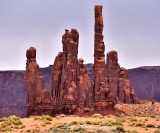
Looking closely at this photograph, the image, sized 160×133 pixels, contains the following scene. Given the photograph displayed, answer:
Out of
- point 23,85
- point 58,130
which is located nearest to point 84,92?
point 58,130

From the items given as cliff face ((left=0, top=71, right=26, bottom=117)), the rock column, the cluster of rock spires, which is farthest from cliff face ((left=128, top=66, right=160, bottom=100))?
the rock column

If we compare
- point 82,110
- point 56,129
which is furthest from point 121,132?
point 82,110

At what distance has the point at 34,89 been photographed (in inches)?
2921

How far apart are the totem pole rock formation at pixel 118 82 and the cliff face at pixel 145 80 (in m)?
77.9

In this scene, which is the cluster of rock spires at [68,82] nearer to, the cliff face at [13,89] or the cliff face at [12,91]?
the cliff face at [12,91]

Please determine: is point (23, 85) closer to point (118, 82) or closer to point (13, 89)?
point (13, 89)

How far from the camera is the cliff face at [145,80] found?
7156 inches

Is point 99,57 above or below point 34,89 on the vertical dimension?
above

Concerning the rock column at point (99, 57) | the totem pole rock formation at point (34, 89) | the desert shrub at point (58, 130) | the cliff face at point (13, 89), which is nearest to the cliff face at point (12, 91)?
the cliff face at point (13, 89)

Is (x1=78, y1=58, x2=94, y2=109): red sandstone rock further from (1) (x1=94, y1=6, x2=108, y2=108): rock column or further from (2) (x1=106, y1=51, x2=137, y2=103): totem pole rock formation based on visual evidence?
(2) (x1=106, y1=51, x2=137, y2=103): totem pole rock formation

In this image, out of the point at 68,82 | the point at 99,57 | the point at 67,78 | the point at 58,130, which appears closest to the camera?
the point at 58,130

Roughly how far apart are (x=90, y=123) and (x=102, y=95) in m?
22.3

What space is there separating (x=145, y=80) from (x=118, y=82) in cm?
8479

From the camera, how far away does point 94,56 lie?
70375mm
